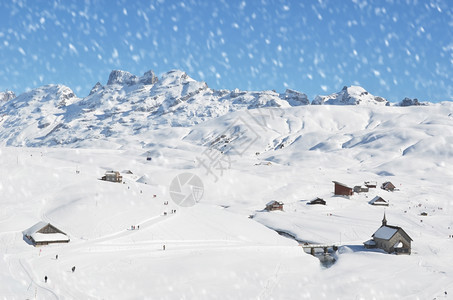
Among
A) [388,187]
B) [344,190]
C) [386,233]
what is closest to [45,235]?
[386,233]

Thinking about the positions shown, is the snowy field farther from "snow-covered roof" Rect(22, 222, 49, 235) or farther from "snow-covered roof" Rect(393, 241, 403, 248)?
"snow-covered roof" Rect(393, 241, 403, 248)

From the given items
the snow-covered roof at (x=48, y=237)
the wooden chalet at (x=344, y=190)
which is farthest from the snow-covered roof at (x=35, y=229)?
the wooden chalet at (x=344, y=190)

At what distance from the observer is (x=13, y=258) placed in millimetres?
43250

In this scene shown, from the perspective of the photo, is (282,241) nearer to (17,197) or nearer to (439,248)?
(439,248)

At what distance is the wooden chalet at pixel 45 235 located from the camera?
5025cm

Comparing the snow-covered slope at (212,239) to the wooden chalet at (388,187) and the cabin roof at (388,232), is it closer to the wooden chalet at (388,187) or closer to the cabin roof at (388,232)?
the cabin roof at (388,232)

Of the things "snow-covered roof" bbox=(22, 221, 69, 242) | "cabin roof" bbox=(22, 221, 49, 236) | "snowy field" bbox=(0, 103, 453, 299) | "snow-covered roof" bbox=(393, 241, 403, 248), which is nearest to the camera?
"snowy field" bbox=(0, 103, 453, 299)

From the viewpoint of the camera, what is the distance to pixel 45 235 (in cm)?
5100

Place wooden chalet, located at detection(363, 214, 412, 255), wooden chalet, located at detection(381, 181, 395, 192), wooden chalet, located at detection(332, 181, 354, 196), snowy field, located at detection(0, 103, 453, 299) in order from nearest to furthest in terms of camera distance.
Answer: snowy field, located at detection(0, 103, 453, 299) < wooden chalet, located at detection(363, 214, 412, 255) < wooden chalet, located at detection(332, 181, 354, 196) < wooden chalet, located at detection(381, 181, 395, 192)

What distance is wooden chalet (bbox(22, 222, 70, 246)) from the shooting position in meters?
50.2

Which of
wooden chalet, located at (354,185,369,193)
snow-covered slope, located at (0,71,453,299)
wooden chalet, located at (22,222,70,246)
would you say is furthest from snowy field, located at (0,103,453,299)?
wooden chalet, located at (354,185,369,193)

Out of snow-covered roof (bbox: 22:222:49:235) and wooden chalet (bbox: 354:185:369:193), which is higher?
snow-covered roof (bbox: 22:222:49:235)

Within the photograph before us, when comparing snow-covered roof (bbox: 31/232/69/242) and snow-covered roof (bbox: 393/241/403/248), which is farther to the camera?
snow-covered roof (bbox: 393/241/403/248)

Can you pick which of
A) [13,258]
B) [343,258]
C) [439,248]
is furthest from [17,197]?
[439,248]
